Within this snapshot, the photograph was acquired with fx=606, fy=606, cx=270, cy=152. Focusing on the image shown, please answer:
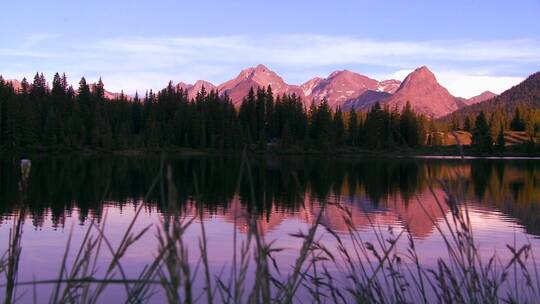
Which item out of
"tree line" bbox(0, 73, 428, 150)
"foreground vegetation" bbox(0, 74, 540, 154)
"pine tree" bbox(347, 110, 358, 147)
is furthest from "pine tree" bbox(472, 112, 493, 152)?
"pine tree" bbox(347, 110, 358, 147)

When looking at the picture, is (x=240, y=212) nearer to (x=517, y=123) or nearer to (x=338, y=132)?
(x=338, y=132)

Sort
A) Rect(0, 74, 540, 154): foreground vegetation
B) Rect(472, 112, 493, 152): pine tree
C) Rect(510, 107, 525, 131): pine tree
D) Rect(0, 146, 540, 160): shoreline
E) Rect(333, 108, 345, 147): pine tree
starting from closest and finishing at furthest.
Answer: Rect(0, 146, 540, 160): shoreline
Rect(0, 74, 540, 154): foreground vegetation
Rect(333, 108, 345, 147): pine tree
Rect(472, 112, 493, 152): pine tree
Rect(510, 107, 525, 131): pine tree

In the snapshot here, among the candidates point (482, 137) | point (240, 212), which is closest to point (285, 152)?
point (482, 137)

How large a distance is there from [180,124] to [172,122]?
5.92 ft

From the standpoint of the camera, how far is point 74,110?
11812 centimetres

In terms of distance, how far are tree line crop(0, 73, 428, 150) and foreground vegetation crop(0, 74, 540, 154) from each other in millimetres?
172

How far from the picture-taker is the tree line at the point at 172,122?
105 meters

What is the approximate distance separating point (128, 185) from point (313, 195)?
42.2 ft

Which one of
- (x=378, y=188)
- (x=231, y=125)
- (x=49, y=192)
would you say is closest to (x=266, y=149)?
(x=231, y=125)

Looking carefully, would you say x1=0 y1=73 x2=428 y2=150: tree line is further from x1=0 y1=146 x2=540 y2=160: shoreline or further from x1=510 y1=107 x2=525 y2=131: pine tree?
x1=510 y1=107 x2=525 y2=131: pine tree

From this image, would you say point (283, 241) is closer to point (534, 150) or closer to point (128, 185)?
point (128, 185)

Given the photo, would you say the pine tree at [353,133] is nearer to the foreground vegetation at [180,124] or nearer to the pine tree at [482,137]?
the foreground vegetation at [180,124]

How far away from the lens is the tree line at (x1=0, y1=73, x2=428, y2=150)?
105 metres

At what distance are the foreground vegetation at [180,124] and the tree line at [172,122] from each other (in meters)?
0.17
